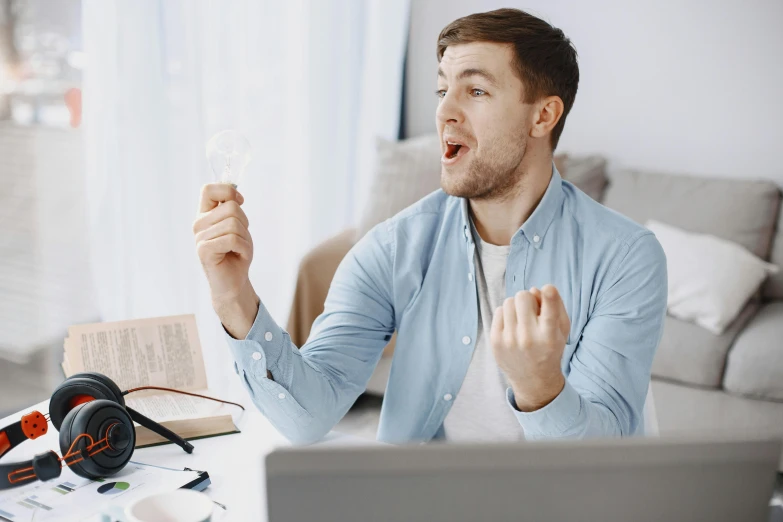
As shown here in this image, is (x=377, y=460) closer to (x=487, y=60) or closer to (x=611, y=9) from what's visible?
(x=487, y=60)

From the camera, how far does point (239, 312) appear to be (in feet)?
3.72

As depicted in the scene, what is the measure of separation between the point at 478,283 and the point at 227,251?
547 mm

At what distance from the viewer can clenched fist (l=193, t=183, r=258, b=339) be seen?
1.06 meters

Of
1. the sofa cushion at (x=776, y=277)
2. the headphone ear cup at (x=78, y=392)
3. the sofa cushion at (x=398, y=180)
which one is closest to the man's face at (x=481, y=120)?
the headphone ear cup at (x=78, y=392)

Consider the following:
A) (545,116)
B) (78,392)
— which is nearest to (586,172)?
(545,116)

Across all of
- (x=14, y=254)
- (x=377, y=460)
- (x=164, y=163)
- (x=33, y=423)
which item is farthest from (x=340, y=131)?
(x=377, y=460)

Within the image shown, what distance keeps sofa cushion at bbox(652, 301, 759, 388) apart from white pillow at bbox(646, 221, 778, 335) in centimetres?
4

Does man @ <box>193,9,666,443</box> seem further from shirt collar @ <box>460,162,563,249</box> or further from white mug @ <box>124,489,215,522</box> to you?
white mug @ <box>124,489,215,522</box>

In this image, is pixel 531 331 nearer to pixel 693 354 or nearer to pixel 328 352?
pixel 328 352

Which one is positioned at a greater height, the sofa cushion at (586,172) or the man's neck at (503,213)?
the man's neck at (503,213)

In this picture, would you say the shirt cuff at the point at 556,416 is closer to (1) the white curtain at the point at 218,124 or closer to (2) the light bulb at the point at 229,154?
(2) the light bulb at the point at 229,154

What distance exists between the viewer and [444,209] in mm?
1527

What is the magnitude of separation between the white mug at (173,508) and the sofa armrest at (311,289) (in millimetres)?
1803

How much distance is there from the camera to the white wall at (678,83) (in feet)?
10.2
